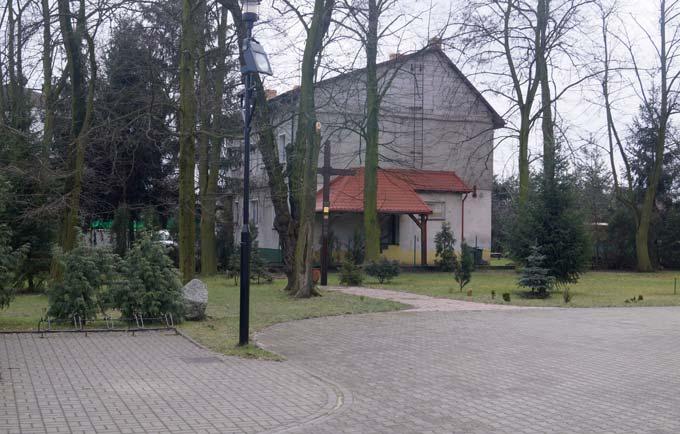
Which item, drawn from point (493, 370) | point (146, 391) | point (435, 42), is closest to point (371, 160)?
point (435, 42)

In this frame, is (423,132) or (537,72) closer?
(537,72)

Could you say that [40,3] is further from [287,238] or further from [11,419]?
[11,419]

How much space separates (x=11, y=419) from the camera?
716cm

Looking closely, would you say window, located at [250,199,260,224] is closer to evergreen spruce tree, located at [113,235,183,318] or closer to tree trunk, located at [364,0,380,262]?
tree trunk, located at [364,0,380,262]

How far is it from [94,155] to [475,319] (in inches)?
760

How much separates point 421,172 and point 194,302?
2936 cm

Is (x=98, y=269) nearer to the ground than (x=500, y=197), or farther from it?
nearer to the ground

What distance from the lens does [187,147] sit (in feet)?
57.8

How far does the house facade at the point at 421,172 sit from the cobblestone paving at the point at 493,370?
22800 millimetres

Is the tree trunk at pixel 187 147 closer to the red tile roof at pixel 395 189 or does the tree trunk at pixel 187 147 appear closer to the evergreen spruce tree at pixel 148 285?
the evergreen spruce tree at pixel 148 285

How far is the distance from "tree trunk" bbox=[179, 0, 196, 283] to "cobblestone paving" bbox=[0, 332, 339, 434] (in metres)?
5.55

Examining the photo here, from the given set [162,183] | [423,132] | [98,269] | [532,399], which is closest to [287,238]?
[98,269]

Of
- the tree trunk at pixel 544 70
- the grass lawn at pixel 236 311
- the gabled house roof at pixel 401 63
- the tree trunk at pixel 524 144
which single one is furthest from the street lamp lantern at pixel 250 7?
the tree trunk at pixel 524 144

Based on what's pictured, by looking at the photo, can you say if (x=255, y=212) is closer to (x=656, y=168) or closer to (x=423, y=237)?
(x=423, y=237)
